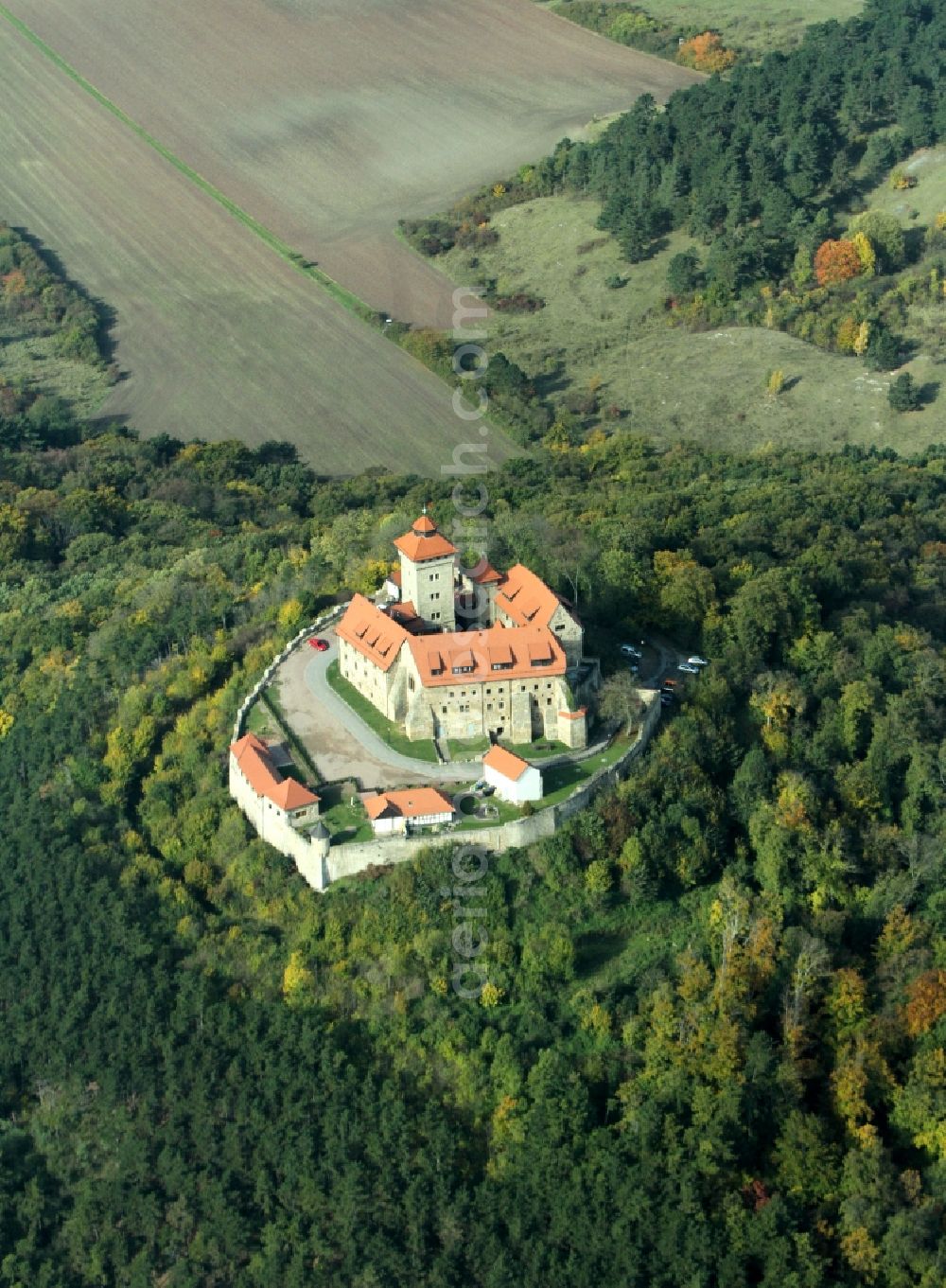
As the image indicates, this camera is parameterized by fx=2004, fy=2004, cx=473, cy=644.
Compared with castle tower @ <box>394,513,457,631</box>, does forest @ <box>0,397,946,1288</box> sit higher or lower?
lower

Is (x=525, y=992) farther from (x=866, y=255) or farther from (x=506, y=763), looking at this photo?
(x=866, y=255)

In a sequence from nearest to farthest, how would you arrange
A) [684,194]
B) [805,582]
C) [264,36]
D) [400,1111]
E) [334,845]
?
[400,1111] < [334,845] < [805,582] < [684,194] < [264,36]

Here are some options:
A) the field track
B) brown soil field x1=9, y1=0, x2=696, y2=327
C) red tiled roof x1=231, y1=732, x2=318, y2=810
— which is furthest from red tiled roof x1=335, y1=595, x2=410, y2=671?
brown soil field x1=9, y1=0, x2=696, y2=327

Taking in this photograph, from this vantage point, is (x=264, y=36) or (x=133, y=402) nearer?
(x=133, y=402)

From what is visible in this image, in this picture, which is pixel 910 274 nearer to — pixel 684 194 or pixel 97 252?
pixel 684 194

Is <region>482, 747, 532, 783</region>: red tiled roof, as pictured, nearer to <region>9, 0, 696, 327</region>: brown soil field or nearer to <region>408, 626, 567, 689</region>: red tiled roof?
<region>408, 626, 567, 689</region>: red tiled roof

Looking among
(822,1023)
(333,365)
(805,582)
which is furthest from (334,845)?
(333,365)

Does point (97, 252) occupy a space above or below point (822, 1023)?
below

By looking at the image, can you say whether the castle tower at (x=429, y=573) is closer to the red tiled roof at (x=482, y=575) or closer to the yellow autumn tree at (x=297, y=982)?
the red tiled roof at (x=482, y=575)
